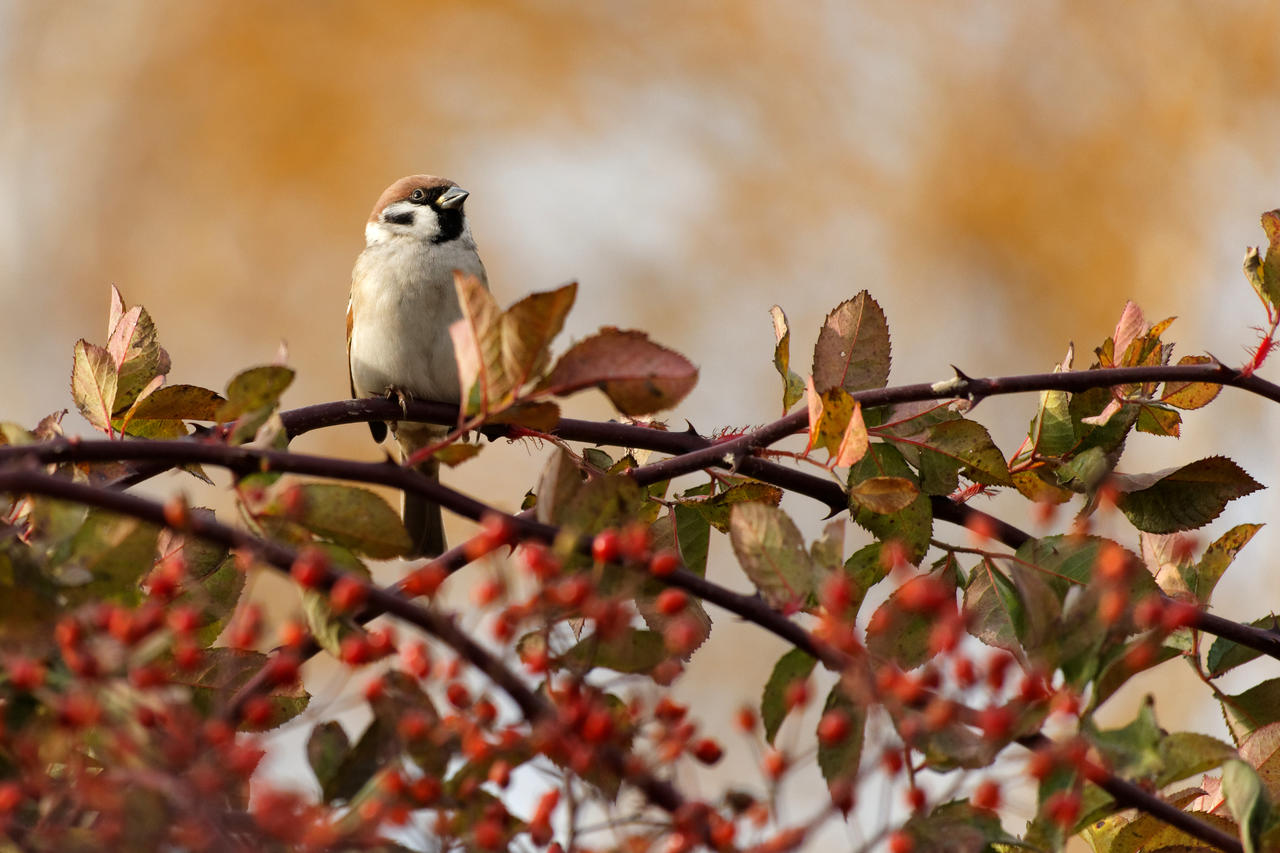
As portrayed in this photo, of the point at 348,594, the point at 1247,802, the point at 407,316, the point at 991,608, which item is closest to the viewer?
the point at 348,594

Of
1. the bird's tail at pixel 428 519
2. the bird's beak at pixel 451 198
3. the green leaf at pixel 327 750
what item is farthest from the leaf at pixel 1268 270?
the bird's beak at pixel 451 198

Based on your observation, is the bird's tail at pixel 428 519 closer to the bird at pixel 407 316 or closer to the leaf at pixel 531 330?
the bird at pixel 407 316

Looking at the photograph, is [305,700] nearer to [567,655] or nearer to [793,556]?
[567,655]

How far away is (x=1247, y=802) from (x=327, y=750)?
2.36 ft

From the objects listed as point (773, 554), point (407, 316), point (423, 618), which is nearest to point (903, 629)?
point (773, 554)

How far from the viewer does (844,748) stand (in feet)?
3.81

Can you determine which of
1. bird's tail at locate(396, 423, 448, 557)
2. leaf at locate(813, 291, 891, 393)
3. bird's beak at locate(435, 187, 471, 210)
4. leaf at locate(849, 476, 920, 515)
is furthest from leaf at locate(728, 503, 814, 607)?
bird's beak at locate(435, 187, 471, 210)

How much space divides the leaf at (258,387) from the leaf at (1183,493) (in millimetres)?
973

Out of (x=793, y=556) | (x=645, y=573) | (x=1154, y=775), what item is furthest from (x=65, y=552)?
(x=1154, y=775)

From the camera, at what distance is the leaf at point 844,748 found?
1151 millimetres

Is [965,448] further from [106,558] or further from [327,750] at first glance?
[106,558]

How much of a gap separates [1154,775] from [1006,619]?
1.44 feet

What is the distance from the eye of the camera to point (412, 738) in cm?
103

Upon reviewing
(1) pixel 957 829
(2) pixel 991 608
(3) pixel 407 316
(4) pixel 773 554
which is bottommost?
(1) pixel 957 829
